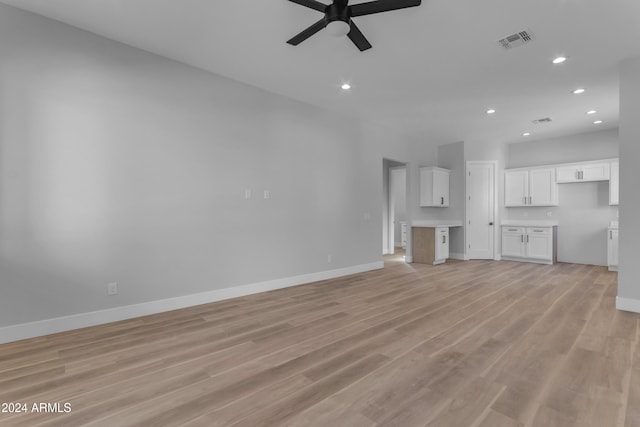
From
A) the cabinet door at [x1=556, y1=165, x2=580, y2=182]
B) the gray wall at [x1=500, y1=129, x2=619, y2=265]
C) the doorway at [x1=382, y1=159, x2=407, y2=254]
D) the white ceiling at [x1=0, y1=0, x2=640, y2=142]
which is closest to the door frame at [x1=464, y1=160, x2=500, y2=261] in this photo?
the gray wall at [x1=500, y1=129, x2=619, y2=265]

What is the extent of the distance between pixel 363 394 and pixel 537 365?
4.57 ft

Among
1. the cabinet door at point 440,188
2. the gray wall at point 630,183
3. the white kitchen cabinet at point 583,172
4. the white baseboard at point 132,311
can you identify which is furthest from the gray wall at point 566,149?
the white baseboard at point 132,311

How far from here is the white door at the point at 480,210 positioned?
738 centimetres

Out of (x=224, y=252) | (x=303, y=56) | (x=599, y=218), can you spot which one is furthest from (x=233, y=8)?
(x=599, y=218)

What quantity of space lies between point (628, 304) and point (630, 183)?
1.42m

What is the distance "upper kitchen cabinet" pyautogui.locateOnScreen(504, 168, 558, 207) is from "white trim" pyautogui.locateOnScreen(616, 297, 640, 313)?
162 inches

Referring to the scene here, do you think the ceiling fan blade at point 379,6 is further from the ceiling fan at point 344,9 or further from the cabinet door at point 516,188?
the cabinet door at point 516,188

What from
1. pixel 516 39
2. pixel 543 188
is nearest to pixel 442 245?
pixel 543 188

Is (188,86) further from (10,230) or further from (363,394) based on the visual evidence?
(363,394)

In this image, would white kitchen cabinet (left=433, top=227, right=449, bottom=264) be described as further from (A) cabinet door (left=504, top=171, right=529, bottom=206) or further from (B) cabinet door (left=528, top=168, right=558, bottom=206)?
(B) cabinet door (left=528, top=168, right=558, bottom=206)

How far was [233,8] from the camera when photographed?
8.82 ft

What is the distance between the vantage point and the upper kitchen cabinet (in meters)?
6.96

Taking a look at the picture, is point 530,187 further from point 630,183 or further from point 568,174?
point 630,183

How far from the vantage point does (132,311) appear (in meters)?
3.24
